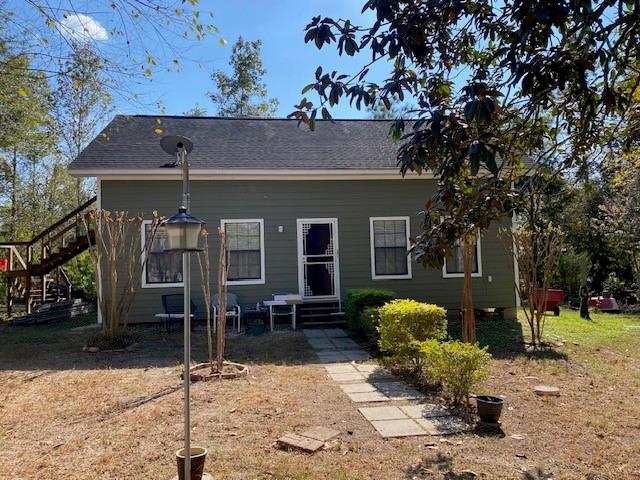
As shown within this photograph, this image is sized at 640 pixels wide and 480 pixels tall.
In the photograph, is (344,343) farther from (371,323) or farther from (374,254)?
(374,254)

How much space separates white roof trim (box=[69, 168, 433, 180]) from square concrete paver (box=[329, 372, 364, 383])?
5.04 m

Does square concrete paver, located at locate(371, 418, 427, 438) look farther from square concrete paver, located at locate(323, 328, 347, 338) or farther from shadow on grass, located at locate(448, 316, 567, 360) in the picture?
square concrete paver, located at locate(323, 328, 347, 338)

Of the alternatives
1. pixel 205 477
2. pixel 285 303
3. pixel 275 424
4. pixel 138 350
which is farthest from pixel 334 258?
pixel 205 477

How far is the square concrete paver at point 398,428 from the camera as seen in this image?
13.1ft

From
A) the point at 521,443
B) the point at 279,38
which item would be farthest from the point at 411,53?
the point at 521,443

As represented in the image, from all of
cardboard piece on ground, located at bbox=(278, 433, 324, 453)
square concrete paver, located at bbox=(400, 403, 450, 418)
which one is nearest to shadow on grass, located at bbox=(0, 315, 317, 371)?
square concrete paver, located at bbox=(400, 403, 450, 418)

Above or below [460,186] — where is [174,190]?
above

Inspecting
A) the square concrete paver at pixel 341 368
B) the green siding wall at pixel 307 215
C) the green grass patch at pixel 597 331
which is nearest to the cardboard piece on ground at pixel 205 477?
the square concrete paver at pixel 341 368

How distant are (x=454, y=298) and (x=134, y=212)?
6.97 metres

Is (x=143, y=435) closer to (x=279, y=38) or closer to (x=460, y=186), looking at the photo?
(x=460, y=186)

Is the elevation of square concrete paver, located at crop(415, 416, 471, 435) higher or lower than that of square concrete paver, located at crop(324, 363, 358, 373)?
lower

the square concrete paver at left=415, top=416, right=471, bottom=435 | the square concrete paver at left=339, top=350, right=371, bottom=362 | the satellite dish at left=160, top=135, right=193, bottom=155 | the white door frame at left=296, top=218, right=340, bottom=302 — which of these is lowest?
the square concrete paver at left=415, top=416, right=471, bottom=435

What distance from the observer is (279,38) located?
17.1ft

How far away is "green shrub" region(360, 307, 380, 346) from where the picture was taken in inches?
296
